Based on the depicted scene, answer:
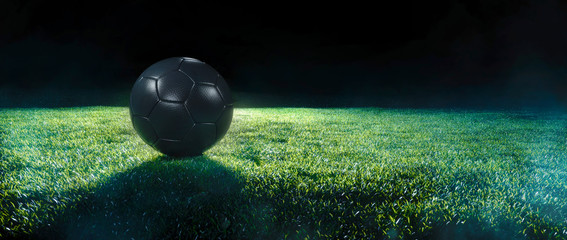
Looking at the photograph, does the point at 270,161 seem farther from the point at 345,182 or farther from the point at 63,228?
the point at 63,228

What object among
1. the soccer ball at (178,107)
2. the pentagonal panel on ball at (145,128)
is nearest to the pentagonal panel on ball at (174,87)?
the soccer ball at (178,107)

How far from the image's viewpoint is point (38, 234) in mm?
1933

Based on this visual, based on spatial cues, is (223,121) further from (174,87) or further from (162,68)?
(162,68)

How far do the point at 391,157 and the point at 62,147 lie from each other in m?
3.62

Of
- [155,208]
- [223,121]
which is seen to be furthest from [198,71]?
[155,208]

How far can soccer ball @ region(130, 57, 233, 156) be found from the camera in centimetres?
285

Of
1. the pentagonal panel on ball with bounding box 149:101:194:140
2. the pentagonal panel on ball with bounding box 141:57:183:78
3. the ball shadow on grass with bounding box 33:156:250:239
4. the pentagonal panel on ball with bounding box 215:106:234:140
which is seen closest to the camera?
the ball shadow on grass with bounding box 33:156:250:239

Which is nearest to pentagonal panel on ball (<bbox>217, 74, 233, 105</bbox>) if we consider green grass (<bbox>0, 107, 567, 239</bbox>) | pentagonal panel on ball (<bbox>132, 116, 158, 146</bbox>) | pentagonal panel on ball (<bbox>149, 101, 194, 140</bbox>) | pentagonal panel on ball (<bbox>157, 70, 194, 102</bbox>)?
pentagonal panel on ball (<bbox>157, 70, 194, 102</bbox>)

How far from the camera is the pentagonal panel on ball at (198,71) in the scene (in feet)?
9.69

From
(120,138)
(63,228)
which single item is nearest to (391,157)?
(63,228)

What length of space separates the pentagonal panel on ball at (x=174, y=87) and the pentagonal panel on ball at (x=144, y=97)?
63 millimetres

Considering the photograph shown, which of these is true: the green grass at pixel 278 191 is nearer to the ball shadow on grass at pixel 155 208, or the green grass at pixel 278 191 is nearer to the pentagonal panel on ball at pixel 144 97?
the ball shadow on grass at pixel 155 208

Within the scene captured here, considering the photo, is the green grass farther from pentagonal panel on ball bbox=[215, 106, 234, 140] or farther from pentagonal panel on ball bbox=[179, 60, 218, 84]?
pentagonal panel on ball bbox=[179, 60, 218, 84]

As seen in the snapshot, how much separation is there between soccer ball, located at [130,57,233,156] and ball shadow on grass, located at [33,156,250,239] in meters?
0.35
